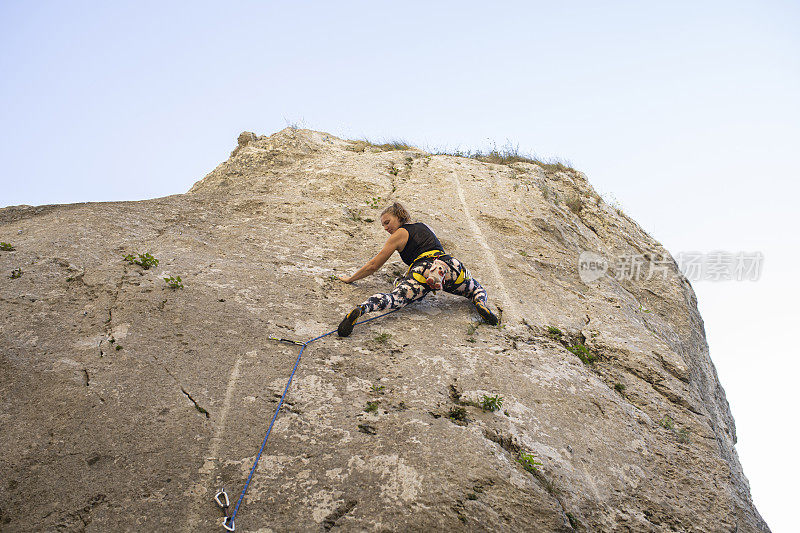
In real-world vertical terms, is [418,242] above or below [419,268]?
above

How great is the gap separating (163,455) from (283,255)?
11.0ft

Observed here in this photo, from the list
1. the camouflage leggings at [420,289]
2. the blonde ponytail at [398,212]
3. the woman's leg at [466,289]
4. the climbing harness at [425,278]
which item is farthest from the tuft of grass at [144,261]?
the woman's leg at [466,289]

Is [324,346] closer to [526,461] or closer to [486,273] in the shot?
[526,461]

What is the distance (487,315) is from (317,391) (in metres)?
2.29

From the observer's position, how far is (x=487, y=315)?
5602mm

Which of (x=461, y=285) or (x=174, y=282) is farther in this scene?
(x=461, y=285)

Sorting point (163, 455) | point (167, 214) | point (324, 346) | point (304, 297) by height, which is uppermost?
point (167, 214)

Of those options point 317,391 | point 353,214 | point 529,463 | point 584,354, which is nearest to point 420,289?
point 317,391

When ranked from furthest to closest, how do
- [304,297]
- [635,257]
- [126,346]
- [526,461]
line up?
[635,257] < [304,297] < [126,346] < [526,461]

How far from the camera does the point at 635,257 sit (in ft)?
32.9

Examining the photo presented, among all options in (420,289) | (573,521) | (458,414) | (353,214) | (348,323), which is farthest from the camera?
(353,214)

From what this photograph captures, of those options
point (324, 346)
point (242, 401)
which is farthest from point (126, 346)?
point (324, 346)

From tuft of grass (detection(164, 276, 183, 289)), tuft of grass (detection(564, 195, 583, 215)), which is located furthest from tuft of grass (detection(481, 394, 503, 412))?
tuft of grass (detection(564, 195, 583, 215))

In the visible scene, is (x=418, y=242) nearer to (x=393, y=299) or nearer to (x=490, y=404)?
(x=393, y=299)
